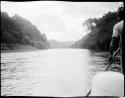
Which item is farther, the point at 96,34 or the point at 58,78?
the point at 58,78

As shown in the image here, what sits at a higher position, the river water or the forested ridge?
the forested ridge

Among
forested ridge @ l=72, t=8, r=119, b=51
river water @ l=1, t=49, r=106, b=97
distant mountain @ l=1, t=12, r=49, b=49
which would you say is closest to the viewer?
forested ridge @ l=72, t=8, r=119, b=51

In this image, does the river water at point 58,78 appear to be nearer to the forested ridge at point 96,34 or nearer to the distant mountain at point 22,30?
the forested ridge at point 96,34

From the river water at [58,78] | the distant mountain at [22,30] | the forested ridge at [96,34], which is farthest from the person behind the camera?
the distant mountain at [22,30]

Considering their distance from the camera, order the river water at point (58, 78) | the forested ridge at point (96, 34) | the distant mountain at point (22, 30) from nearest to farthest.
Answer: the forested ridge at point (96, 34)
the river water at point (58, 78)
the distant mountain at point (22, 30)

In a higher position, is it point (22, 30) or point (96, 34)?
point (96, 34)

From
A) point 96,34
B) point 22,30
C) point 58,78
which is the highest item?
point 96,34

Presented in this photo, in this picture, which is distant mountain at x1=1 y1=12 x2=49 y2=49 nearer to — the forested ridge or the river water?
the river water

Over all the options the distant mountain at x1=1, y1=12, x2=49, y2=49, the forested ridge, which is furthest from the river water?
the distant mountain at x1=1, y1=12, x2=49, y2=49

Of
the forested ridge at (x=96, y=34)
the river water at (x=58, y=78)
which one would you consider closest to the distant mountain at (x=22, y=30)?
the river water at (x=58, y=78)

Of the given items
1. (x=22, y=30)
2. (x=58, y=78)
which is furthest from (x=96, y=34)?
(x=22, y=30)

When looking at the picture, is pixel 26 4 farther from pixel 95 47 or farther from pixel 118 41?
pixel 95 47

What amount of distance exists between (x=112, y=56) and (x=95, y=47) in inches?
45.9

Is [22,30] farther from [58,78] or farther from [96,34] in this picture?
[96,34]
